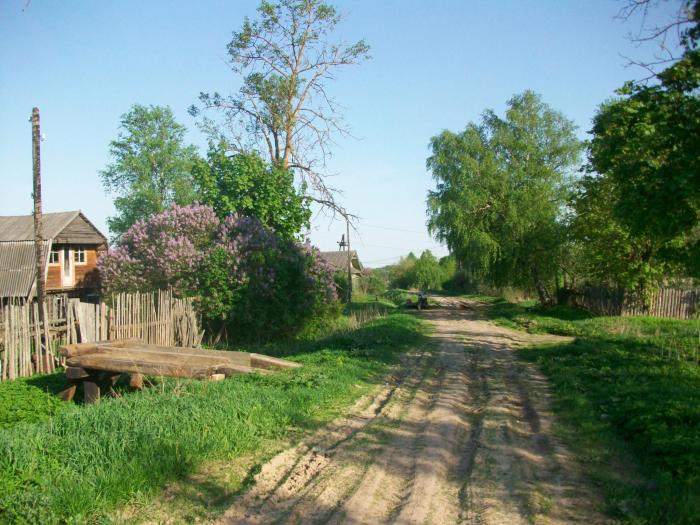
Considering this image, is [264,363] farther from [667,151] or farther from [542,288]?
[542,288]

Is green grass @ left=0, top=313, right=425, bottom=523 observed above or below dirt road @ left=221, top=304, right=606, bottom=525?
above

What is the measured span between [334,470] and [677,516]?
3033 millimetres

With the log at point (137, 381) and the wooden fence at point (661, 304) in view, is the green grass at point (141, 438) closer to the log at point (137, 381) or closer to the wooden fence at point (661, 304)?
the log at point (137, 381)

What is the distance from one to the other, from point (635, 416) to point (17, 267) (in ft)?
79.6

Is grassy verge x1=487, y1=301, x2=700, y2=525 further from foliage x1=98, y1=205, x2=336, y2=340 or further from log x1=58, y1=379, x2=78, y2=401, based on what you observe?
log x1=58, y1=379, x2=78, y2=401

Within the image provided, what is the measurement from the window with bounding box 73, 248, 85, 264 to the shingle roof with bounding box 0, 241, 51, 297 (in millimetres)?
3579

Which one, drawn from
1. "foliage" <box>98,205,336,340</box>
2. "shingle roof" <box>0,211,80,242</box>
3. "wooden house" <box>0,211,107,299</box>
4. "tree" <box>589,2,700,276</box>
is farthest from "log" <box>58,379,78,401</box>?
"shingle roof" <box>0,211,80,242</box>

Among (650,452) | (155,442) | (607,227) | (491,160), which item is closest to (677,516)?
(650,452)

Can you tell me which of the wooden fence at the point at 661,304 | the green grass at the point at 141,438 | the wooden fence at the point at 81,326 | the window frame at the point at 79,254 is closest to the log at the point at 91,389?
the green grass at the point at 141,438

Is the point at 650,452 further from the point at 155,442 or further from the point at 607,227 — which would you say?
the point at 607,227

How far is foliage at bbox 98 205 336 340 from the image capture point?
1684 centimetres

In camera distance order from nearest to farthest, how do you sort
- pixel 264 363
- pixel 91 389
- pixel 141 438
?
1. pixel 141 438
2. pixel 91 389
3. pixel 264 363

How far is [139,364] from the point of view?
9078mm

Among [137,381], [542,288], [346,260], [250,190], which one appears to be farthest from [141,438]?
[346,260]
